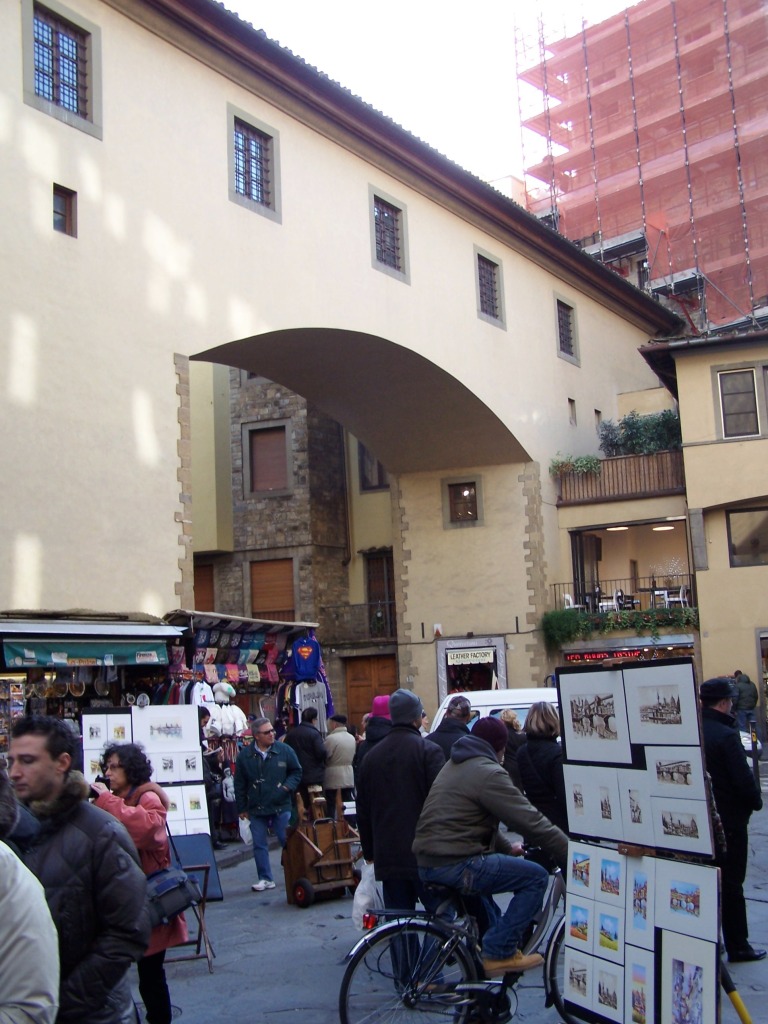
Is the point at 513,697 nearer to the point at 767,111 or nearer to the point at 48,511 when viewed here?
the point at 48,511

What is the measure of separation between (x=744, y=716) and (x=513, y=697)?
9436mm

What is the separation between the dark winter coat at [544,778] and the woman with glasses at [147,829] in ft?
7.08

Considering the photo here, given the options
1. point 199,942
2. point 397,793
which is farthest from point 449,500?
point 397,793

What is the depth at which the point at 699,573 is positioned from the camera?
2647 centimetres

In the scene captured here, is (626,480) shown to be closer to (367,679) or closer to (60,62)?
(367,679)

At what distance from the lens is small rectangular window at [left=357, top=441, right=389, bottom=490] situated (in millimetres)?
30484

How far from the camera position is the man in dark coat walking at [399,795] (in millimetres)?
6684

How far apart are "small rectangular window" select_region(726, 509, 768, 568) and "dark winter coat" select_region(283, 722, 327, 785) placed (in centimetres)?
1557

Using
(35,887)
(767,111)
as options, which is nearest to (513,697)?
(35,887)

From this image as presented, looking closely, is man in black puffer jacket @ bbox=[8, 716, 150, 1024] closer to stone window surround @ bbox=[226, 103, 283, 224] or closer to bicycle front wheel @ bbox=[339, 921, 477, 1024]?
bicycle front wheel @ bbox=[339, 921, 477, 1024]

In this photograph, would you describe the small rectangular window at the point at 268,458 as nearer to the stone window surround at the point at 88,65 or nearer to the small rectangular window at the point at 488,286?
the small rectangular window at the point at 488,286

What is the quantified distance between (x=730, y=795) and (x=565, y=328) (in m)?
23.2

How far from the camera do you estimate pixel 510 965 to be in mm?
5844

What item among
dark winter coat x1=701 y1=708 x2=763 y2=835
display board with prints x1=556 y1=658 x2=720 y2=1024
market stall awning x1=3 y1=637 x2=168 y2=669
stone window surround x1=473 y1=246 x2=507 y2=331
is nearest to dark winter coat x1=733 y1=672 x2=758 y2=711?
stone window surround x1=473 y1=246 x2=507 y2=331
